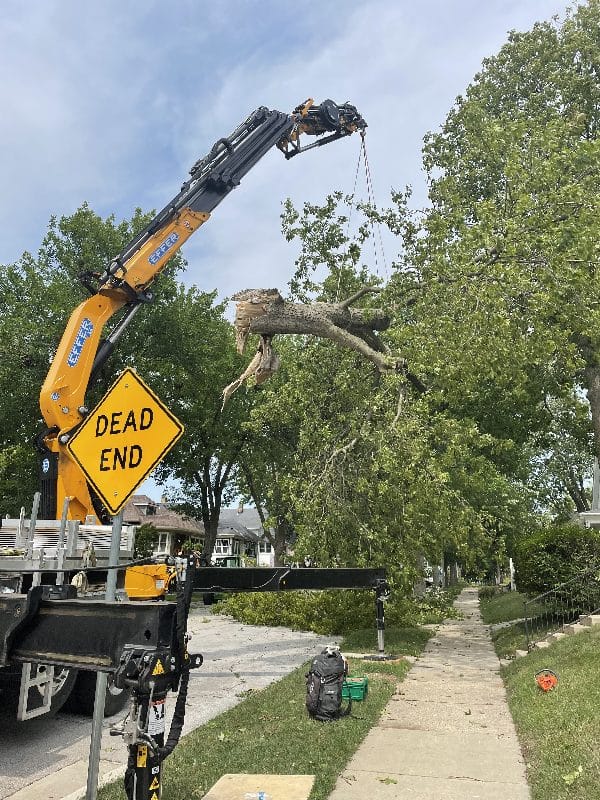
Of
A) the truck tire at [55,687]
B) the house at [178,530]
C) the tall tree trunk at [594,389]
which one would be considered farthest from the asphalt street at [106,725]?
the house at [178,530]

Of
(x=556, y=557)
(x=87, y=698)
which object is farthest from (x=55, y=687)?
(x=556, y=557)

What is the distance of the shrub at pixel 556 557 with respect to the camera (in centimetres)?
1334

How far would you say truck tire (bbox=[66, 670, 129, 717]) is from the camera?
23.5 ft

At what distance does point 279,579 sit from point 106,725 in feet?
9.41

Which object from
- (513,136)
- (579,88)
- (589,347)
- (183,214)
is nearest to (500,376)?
(589,347)

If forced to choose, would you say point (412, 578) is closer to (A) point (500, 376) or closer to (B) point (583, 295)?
(A) point (500, 376)

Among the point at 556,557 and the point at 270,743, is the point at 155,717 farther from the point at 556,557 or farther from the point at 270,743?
the point at 556,557

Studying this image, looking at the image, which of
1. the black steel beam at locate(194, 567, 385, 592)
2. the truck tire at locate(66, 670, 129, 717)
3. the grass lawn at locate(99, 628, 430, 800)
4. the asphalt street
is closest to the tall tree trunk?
the black steel beam at locate(194, 567, 385, 592)

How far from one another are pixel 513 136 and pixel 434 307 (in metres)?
4.95

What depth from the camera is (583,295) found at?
41.7ft

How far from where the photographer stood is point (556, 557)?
13.6 m

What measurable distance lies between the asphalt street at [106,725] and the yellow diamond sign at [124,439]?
2.56m

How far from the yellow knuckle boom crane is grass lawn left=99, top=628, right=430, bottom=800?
14.1 feet

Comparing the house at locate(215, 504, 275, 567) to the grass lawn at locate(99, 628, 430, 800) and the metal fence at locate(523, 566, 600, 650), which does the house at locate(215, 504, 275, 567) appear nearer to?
the metal fence at locate(523, 566, 600, 650)
